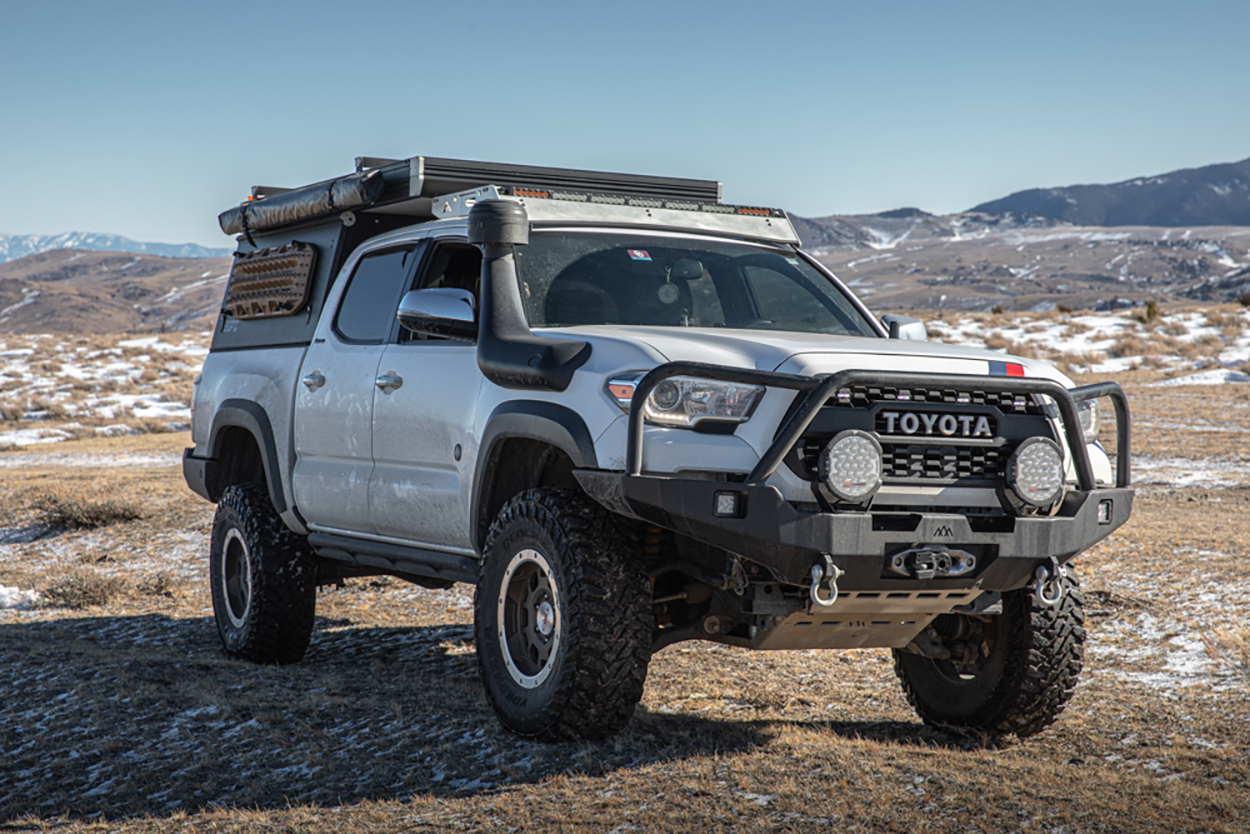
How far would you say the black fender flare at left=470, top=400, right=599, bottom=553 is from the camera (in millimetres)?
4691

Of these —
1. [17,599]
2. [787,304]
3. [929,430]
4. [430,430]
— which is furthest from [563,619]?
[17,599]

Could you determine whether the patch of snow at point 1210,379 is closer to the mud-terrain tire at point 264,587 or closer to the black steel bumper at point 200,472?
the black steel bumper at point 200,472

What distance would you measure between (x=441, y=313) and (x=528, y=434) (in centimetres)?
70

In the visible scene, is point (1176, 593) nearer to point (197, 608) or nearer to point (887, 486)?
point (887, 486)

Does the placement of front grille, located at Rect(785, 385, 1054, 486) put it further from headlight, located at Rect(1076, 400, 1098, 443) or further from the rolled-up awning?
the rolled-up awning

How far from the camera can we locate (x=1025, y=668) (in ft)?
16.5

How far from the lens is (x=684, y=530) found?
173 inches

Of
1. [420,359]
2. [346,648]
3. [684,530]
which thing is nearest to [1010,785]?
[684,530]

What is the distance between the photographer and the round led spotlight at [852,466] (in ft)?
13.8

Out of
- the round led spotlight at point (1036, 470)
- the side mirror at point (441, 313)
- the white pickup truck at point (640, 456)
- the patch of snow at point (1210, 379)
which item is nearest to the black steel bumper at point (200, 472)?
the white pickup truck at point (640, 456)

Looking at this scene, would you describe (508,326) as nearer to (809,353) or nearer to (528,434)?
(528,434)

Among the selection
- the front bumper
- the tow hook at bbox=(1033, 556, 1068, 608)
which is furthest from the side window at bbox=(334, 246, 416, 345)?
the tow hook at bbox=(1033, 556, 1068, 608)

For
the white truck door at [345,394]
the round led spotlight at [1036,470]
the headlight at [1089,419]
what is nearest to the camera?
the round led spotlight at [1036,470]

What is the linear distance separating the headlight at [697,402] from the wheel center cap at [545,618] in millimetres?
942
